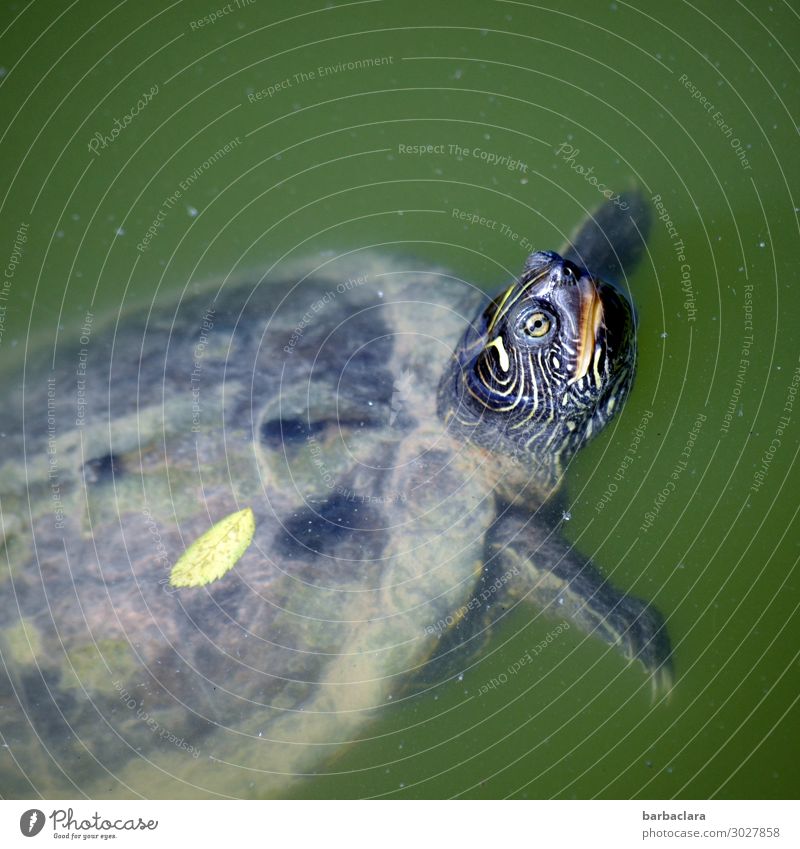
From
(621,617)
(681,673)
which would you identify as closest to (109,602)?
(621,617)

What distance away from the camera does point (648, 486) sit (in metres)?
2.97

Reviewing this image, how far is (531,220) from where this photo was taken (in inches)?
122

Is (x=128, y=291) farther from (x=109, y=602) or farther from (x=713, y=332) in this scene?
A: (x=713, y=332)

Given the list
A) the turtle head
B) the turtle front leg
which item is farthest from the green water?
the turtle head

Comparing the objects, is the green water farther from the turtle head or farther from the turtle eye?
the turtle eye

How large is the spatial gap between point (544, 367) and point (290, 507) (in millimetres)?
1033
